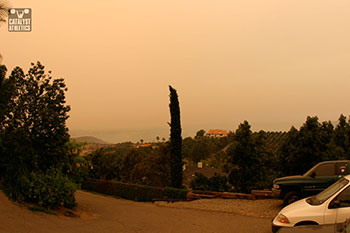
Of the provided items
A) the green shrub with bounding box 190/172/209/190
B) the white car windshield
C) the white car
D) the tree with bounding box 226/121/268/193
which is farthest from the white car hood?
the tree with bounding box 226/121/268/193

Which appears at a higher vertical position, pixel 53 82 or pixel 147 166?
pixel 53 82

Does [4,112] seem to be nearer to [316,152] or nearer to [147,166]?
[316,152]

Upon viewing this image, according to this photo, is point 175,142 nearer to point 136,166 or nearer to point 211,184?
point 211,184

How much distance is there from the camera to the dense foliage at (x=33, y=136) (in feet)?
40.7

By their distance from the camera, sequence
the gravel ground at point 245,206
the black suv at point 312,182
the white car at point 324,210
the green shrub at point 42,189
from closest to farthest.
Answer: the white car at point 324,210 → the black suv at point 312,182 → the green shrub at point 42,189 → the gravel ground at point 245,206

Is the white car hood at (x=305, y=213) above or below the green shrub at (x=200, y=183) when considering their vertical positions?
above

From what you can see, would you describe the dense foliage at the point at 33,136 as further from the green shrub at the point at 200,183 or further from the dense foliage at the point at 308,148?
the dense foliage at the point at 308,148

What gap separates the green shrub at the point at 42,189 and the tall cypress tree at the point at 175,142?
492 inches

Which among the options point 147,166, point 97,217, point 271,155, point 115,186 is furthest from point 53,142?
point 147,166

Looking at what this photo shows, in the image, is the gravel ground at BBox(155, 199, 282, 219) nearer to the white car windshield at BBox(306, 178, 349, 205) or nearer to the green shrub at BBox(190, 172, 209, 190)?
the green shrub at BBox(190, 172, 209, 190)

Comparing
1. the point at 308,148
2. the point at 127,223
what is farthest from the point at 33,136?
the point at 308,148

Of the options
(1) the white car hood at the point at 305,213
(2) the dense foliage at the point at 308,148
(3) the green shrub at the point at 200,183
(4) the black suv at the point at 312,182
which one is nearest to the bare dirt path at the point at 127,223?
(4) the black suv at the point at 312,182

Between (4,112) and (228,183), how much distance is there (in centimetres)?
1537

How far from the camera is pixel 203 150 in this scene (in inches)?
2965
